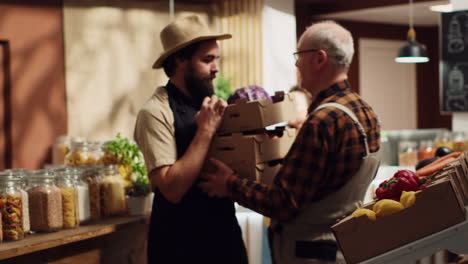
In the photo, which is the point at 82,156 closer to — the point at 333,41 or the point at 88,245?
the point at 88,245

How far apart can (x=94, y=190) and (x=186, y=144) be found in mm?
638

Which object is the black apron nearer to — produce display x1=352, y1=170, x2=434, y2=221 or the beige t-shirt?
the beige t-shirt

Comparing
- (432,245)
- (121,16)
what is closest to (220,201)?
(432,245)

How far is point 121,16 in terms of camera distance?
6.96 meters

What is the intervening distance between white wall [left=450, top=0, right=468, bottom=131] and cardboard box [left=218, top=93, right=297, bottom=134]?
4.18 metres

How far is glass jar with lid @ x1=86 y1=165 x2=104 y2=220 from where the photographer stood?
2.73 m

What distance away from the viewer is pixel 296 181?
206cm

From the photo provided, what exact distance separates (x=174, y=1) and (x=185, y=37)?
5.24 m

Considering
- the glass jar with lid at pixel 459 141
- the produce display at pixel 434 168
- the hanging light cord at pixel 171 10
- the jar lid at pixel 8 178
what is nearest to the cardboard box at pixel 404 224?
the produce display at pixel 434 168

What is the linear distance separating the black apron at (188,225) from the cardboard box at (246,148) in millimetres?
124

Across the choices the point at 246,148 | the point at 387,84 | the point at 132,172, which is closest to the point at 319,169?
the point at 246,148

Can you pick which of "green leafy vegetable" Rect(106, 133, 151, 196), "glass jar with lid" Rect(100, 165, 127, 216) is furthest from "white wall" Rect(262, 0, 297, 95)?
"glass jar with lid" Rect(100, 165, 127, 216)

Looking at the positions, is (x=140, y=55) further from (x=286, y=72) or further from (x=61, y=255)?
(x=61, y=255)

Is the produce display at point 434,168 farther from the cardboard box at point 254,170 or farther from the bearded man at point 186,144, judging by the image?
the bearded man at point 186,144
